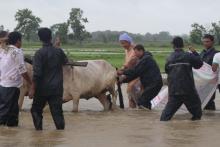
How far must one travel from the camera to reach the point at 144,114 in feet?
40.0

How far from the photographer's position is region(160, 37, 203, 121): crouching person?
10.6 meters

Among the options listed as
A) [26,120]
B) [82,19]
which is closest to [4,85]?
[26,120]

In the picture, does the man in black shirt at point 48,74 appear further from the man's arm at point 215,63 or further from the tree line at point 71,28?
the tree line at point 71,28

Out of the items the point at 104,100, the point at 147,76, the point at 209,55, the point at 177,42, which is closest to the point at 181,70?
the point at 177,42

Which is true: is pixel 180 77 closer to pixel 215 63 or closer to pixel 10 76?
pixel 215 63

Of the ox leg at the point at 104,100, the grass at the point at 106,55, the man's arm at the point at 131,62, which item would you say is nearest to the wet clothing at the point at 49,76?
the man's arm at the point at 131,62

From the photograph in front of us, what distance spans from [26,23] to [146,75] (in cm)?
6783

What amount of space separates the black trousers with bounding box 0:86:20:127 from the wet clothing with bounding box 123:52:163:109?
3267 millimetres

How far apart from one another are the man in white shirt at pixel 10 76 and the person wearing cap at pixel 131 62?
12.1ft

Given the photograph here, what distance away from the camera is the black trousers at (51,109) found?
9.36 m

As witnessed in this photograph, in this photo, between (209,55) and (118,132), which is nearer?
(118,132)

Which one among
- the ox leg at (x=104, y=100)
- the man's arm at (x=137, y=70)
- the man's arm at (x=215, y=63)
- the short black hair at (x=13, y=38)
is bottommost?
the ox leg at (x=104, y=100)

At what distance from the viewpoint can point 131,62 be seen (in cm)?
1305

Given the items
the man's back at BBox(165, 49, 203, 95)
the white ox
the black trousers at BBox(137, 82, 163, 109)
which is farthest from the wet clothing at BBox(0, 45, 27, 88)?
the black trousers at BBox(137, 82, 163, 109)
